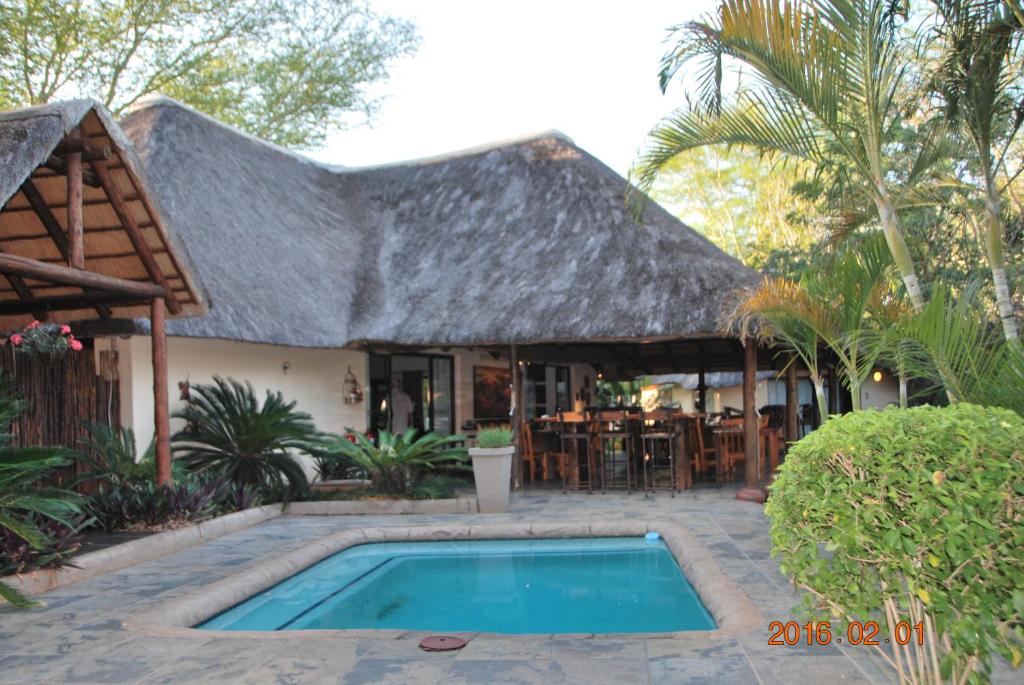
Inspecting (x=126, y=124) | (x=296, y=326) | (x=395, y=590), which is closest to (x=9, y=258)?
(x=395, y=590)

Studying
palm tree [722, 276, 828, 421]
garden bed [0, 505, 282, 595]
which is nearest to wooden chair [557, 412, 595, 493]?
palm tree [722, 276, 828, 421]

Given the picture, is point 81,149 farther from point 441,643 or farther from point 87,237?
point 441,643

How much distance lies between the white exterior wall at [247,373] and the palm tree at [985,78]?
25.5ft

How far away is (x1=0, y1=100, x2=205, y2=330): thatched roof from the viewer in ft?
19.4

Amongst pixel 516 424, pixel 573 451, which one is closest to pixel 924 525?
pixel 573 451

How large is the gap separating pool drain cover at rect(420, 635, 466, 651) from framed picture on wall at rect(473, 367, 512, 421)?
10130 millimetres

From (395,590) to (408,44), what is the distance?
18537mm

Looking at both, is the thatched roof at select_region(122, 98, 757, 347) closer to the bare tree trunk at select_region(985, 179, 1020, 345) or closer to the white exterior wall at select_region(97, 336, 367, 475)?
the white exterior wall at select_region(97, 336, 367, 475)

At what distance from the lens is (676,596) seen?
6.15 m

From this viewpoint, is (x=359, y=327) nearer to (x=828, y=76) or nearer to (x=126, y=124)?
(x=126, y=124)

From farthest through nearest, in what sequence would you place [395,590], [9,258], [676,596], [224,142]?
1. [224,142]
2. [395,590]
3. [676,596]
4. [9,258]

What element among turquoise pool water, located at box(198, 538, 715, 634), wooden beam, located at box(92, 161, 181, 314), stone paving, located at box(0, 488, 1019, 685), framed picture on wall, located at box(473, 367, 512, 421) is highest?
wooden beam, located at box(92, 161, 181, 314)

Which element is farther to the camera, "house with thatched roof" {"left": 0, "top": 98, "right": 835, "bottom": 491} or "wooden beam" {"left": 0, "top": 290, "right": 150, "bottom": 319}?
"house with thatched roof" {"left": 0, "top": 98, "right": 835, "bottom": 491}

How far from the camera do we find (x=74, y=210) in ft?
21.4
